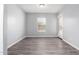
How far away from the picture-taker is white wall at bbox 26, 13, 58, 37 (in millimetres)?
5934

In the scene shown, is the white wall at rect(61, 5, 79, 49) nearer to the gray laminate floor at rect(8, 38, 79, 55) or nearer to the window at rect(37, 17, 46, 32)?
the gray laminate floor at rect(8, 38, 79, 55)

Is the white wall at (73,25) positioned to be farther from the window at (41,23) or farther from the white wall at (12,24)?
the window at (41,23)

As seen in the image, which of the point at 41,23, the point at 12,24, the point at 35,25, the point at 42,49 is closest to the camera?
the point at 42,49

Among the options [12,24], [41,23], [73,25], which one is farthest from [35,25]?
[73,25]

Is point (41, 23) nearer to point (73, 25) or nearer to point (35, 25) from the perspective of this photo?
point (35, 25)

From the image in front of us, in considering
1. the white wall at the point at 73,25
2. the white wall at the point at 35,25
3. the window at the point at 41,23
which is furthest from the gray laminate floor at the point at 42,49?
the window at the point at 41,23

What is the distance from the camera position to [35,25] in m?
6.09

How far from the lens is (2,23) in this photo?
973 mm

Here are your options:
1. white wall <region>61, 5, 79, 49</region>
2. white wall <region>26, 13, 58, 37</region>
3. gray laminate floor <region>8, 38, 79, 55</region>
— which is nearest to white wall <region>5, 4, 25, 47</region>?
gray laminate floor <region>8, 38, 79, 55</region>

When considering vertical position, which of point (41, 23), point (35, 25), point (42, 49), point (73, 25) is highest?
point (41, 23)

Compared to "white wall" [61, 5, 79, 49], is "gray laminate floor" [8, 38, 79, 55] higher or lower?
lower
